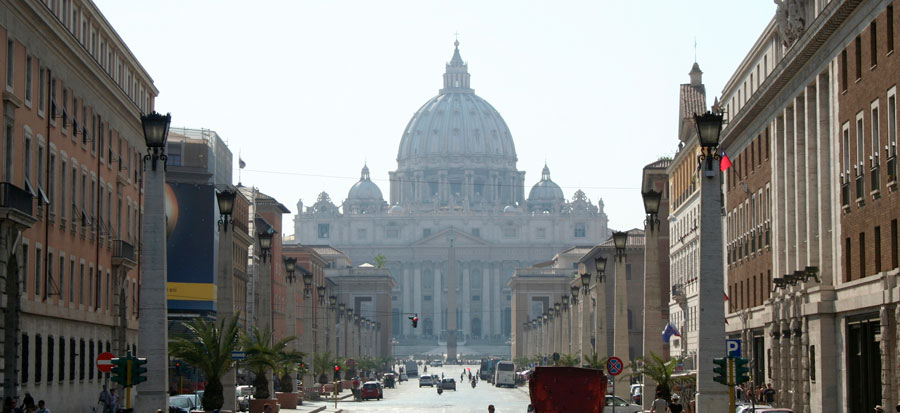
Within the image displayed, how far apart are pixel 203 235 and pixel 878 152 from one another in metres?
47.9

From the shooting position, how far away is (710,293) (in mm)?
31188

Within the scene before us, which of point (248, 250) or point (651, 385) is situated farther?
point (248, 250)

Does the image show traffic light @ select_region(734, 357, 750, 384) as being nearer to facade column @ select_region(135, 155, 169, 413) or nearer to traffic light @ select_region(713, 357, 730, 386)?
traffic light @ select_region(713, 357, 730, 386)

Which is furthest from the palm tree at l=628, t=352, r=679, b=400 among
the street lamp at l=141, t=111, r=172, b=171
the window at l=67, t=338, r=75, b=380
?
the street lamp at l=141, t=111, r=172, b=171

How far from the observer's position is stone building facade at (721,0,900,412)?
38094 mm

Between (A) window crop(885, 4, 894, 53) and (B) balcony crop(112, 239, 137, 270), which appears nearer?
(A) window crop(885, 4, 894, 53)

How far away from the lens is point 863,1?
38906mm

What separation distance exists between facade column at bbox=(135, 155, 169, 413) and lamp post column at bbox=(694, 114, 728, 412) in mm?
10776

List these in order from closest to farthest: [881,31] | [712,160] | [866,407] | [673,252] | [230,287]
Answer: [712,160], [881,31], [866,407], [230,287], [673,252]

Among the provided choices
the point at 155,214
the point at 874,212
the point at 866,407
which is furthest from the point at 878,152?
the point at 155,214

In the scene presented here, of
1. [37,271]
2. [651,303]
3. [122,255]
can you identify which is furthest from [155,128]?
[122,255]

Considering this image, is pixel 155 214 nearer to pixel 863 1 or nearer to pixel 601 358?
pixel 863 1

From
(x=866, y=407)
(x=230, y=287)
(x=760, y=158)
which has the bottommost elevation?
(x=866, y=407)

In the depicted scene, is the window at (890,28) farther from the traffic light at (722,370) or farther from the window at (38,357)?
the window at (38,357)
